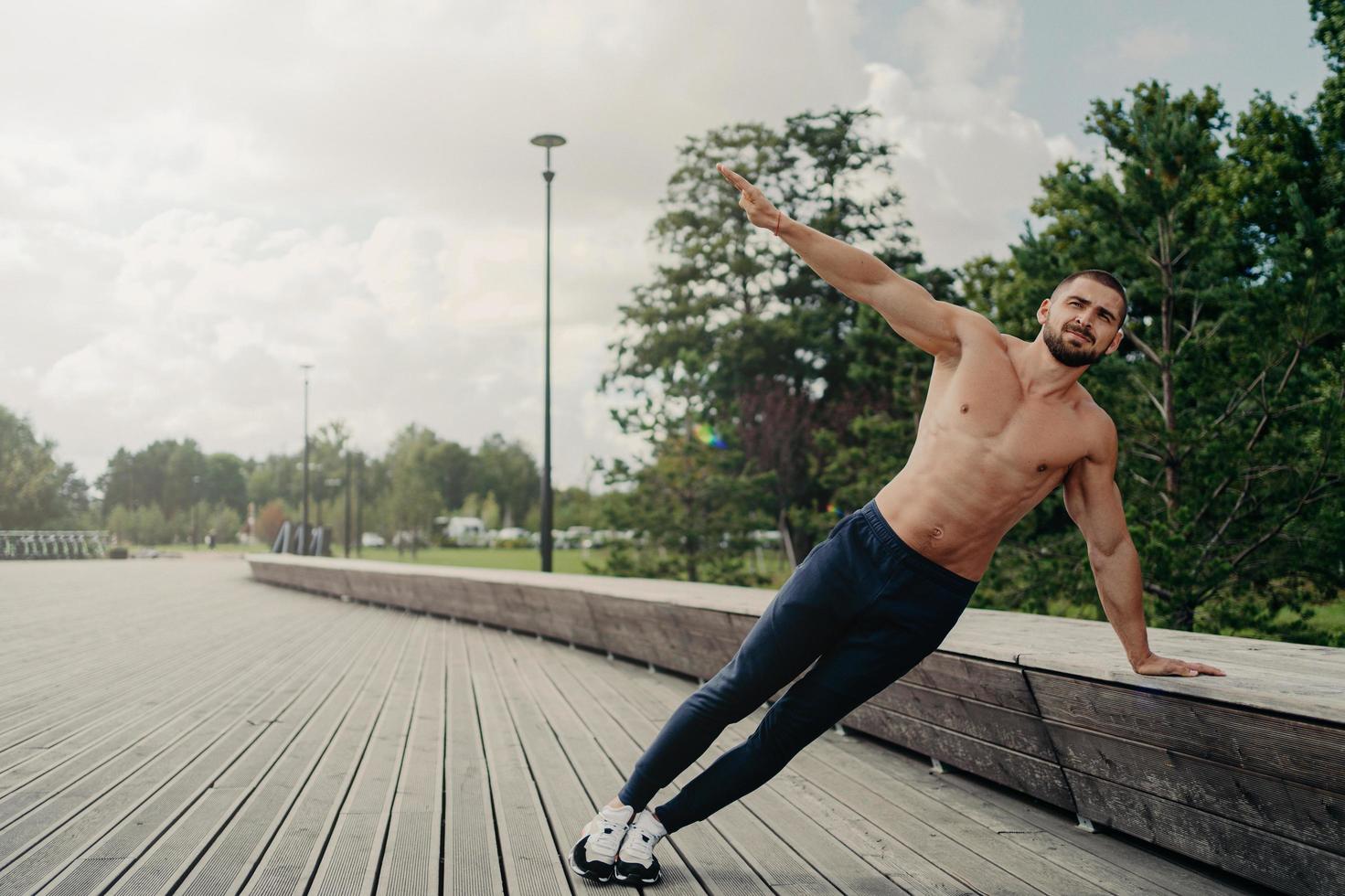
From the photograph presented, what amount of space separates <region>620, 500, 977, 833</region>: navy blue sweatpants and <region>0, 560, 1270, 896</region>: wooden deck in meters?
0.41

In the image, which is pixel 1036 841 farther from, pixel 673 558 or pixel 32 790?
pixel 673 558

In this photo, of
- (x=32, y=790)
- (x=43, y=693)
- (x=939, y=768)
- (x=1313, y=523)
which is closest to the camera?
(x=32, y=790)

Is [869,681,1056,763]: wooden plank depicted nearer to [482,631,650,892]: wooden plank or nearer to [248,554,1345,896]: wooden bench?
[248,554,1345,896]: wooden bench

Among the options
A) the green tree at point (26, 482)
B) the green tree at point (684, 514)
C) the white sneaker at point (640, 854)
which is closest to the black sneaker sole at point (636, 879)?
the white sneaker at point (640, 854)

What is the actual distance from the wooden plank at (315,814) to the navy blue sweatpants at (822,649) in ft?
3.65

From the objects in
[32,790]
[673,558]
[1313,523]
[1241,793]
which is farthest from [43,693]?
[673,558]

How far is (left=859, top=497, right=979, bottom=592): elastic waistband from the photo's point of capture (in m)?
2.97

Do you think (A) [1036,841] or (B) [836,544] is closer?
(B) [836,544]

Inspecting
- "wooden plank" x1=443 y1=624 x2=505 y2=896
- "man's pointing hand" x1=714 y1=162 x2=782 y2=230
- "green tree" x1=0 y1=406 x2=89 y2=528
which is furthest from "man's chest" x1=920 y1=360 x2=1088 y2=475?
"green tree" x1=0 y1=406 x2=89 y2=528

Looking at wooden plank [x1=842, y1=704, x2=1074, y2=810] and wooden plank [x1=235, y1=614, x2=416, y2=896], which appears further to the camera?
wooden plank [x1=842, y1=704, x2=1074, y2=810]

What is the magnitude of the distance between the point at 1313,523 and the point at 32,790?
869cm

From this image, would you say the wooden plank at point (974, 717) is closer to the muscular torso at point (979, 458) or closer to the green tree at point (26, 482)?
the muscular torso at point (979, 458)

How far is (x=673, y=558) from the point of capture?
18578mm

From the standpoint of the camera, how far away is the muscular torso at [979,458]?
2963 mm
